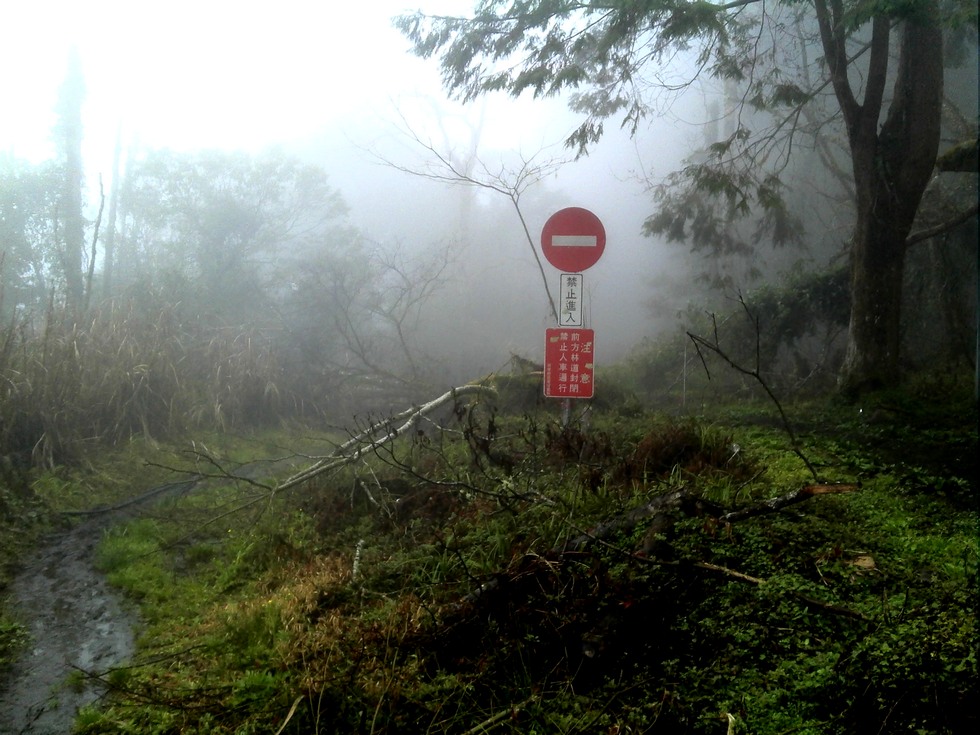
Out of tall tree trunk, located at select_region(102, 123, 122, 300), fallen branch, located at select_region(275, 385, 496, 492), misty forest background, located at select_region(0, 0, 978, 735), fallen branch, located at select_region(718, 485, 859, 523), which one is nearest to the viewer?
misty forest background, located at select_region(0, 0, 978, 735)

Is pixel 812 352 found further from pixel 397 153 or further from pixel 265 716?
pixel 265 716

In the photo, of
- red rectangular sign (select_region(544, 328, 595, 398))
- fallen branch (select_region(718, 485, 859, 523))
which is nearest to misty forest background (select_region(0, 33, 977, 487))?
red rectangular sign (select_region(544, 328, 595, 398))

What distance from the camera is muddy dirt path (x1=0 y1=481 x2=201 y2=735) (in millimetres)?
3160

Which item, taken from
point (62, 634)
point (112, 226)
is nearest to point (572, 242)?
point (62, 634)

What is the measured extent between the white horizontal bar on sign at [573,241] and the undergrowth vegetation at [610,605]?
5.39ft

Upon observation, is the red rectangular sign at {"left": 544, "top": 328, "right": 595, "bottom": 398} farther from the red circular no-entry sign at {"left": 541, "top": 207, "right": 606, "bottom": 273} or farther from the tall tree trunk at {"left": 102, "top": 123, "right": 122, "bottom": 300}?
the tall tree trunk at {"left": 102, "top": 123, "right": 122, "bottom": 300}

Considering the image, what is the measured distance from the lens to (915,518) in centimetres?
351

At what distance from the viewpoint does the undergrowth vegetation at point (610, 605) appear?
2.46 meters

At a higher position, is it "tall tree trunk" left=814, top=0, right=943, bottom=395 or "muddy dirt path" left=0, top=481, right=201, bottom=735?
"tall tree trunk" left=814, top=0, right=943, bottom=395

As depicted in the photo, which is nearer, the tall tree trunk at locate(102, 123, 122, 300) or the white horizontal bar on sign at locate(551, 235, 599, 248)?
the white horizontal bar on sign at locate(551, 235, 599, 248)

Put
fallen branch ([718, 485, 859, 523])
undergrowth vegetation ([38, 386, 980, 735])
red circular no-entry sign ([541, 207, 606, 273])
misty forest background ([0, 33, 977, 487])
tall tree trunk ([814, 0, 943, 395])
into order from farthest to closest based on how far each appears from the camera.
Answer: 1. misty forest background ([0, 33, 977, 487])
2. tall tree trunk ([814, 0, 943, 395])
3. red circular no-entry sign ([541, 207, 606, 273])
4. fallen branch ([718, 485, 859, 523])
5. undergrowth vegetation ([38, 386, 980, 735])

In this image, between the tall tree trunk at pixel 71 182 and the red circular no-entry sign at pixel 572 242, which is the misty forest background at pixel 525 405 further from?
the red circular no-entry sign at pixel 572 242

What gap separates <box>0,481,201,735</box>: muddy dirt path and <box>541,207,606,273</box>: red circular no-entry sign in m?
3.80

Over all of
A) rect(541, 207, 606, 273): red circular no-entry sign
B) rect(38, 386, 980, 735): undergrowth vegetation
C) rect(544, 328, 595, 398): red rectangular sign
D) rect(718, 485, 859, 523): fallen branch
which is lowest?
rect(38, 386, 980, 735): undergrowth vegetation
